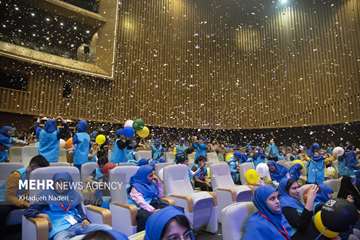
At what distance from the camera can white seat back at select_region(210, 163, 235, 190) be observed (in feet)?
14.3

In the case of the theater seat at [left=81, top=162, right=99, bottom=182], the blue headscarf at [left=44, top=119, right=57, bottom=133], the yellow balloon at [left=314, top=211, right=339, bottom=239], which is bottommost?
the yellow balloon at [left=314, top=211, right=339, bottom=239]

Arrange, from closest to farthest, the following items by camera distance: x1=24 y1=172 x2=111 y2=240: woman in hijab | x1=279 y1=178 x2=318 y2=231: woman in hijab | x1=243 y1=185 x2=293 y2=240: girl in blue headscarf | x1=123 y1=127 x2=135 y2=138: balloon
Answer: x1=243 y1=185 x2=293 y2=240: girl in blue headscarf, x1=279 y1=178 x2=318 y2=231: woman in hijab, x1=24 y1=172 x2=111 y2=240: woman in hijab, x1=123 y1=127 x2=135 y2=138: balloon

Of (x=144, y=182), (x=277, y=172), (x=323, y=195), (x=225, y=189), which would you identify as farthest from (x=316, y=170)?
(x=144, y=182)

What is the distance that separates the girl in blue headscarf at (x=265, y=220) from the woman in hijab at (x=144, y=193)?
1.47 metres

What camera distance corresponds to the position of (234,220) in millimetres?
1891

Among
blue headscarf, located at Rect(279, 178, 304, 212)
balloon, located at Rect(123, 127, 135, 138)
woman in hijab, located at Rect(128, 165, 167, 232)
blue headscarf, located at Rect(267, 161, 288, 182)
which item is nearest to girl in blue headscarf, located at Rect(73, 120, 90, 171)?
balloon, located at Rect(123, 127, 135, 138)

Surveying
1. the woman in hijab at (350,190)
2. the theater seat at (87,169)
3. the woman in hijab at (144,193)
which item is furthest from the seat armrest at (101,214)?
the woman in hijab at (350,190)

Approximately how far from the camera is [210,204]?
146 inches

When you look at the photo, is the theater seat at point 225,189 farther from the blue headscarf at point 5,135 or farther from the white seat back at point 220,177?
the blue headscarf at point 5,135

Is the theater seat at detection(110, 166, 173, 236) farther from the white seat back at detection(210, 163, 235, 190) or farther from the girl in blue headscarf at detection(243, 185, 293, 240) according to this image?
the girl in blue headscarf at detection(243, 185, 293, 240)

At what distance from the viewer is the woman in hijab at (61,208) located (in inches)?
90.0

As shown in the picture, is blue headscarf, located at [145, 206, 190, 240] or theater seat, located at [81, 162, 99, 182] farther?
theater seat, located at [81, 162, 99, 182]

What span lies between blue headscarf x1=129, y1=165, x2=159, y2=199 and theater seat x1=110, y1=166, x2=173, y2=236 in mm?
180

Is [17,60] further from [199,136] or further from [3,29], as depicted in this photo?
[199,136]
